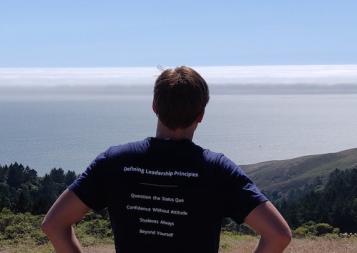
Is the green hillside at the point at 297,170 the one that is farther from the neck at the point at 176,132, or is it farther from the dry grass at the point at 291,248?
the neck at the point at 176,132

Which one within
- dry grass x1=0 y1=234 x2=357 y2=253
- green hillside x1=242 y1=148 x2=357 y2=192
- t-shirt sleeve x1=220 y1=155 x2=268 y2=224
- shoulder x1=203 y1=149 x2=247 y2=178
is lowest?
green hillside x1=242 y1=148 x2=357 y2=192

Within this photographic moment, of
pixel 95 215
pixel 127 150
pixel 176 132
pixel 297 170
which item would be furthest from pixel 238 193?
pixel 297 170

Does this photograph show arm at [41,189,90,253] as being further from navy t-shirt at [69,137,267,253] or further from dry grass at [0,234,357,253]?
dry grass at [0,234,357,253]

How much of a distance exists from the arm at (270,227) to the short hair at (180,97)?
1.59ft

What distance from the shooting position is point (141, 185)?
2982mm

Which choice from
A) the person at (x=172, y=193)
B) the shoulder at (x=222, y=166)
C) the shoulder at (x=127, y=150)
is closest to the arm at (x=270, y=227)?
the person at (x=172, y=193)

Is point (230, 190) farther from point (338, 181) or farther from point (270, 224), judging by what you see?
point (338, 181)

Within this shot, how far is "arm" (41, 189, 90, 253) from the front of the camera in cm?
303

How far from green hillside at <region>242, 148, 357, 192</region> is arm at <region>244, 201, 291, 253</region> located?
384 ft

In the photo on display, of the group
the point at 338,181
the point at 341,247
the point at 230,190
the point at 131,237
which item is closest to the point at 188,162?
the point at 230,190

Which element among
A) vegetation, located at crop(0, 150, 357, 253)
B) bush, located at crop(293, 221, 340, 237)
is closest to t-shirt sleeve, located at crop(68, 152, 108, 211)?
vegetation, located at crop(0, 150, 357, 253)

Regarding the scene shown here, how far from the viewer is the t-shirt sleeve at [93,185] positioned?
9.96 ft

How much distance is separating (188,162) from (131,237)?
0.41m

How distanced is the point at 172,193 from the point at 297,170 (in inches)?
5393
